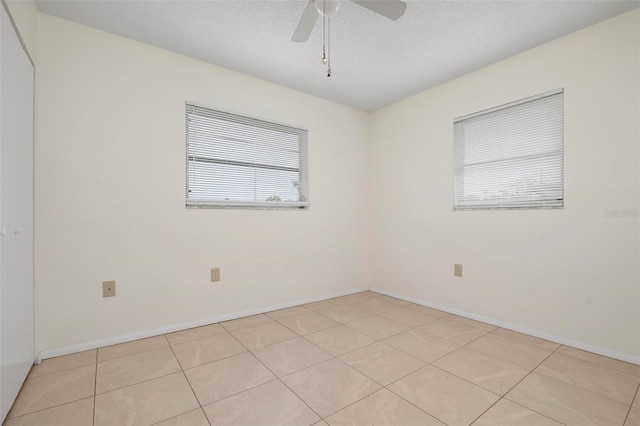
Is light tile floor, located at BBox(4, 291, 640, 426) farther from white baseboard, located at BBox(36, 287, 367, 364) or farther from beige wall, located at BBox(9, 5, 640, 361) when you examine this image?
beige wall, located at BBox(9, 5, 640, 361)

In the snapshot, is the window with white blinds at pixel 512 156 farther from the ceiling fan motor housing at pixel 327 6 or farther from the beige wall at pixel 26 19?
the beige wall at pixel 26 19

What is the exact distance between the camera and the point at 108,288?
217cm

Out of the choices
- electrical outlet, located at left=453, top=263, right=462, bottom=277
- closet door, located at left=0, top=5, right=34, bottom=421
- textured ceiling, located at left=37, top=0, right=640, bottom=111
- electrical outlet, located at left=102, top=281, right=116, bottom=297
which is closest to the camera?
closet door, located at left=0, top=5, right=34, bottom=421

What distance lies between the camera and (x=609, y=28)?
2029 millimetres

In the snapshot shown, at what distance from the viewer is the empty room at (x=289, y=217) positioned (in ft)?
5.12

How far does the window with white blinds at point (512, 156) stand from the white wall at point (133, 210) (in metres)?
1.73

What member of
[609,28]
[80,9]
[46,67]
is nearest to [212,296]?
[46,67]

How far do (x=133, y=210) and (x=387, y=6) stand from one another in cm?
222

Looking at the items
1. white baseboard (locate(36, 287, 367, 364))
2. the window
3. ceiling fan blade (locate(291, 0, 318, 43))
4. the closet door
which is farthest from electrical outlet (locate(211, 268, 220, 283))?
ceiling fan blade (locate(291, 0, 318, 43))

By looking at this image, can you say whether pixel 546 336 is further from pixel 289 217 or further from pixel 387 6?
pixel 387 6

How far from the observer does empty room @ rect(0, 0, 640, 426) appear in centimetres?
156

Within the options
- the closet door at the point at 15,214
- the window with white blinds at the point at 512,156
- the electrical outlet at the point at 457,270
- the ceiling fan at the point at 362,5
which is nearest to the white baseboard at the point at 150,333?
the closet door at the point at 15,214

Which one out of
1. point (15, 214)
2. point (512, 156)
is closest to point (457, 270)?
point (512, 156)

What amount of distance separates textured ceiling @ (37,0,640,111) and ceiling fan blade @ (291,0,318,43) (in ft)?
0.76
